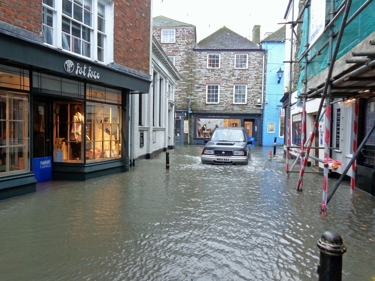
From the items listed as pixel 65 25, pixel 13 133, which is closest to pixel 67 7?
pixel 65 25

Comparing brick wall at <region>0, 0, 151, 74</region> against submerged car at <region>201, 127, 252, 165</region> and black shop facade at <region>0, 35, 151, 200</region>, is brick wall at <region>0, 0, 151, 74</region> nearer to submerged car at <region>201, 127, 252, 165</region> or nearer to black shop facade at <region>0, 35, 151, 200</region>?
black shop facade at <region>0, 35, 151, 200</region>

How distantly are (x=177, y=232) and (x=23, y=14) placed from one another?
536 cm

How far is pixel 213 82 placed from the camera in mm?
28750

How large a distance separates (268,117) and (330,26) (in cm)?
2280

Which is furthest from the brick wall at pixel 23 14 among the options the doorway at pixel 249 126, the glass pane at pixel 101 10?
the doorway at pixel 249 126

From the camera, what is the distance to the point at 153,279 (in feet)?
10.5

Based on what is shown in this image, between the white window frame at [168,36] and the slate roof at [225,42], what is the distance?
2.51 metres

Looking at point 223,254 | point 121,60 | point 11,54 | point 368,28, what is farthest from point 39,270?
point 121,60

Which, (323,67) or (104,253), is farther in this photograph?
(323,67)

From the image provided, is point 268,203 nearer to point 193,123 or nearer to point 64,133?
point 64,133

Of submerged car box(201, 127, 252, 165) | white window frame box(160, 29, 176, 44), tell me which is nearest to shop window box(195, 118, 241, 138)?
white window frame box(160, 29, 176, 44)

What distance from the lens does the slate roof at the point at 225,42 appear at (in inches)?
1132

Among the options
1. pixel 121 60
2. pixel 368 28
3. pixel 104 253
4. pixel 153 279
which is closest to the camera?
pixel 153 279

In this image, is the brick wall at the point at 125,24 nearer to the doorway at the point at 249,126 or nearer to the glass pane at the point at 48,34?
the glass pane at the point at 48,34
